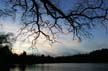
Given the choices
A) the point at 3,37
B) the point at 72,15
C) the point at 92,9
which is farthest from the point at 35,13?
the point at 3,37

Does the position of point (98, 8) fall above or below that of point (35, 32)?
above

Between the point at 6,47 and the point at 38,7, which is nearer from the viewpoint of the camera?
the point at 38,7

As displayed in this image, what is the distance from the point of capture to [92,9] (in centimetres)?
1214

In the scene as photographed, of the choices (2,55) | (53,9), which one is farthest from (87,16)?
(2,55)

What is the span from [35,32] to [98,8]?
10.6 feet

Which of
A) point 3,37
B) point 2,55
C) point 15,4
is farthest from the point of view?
point 2,55

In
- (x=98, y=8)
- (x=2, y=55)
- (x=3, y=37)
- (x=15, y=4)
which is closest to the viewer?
(x=98, y=8)

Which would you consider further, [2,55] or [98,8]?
[2,55]

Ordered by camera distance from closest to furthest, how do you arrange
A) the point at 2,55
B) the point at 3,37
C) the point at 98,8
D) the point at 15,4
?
1. the point at 98,8
2. the point at 15,4
3. the point at 3,37
4. the point at 2,55

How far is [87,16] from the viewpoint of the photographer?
39.9 feet

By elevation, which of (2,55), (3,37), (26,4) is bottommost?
(2,55)

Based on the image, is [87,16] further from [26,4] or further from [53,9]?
[26,4]

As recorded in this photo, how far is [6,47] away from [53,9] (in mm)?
48725

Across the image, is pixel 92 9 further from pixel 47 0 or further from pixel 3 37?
pixel 3 37
